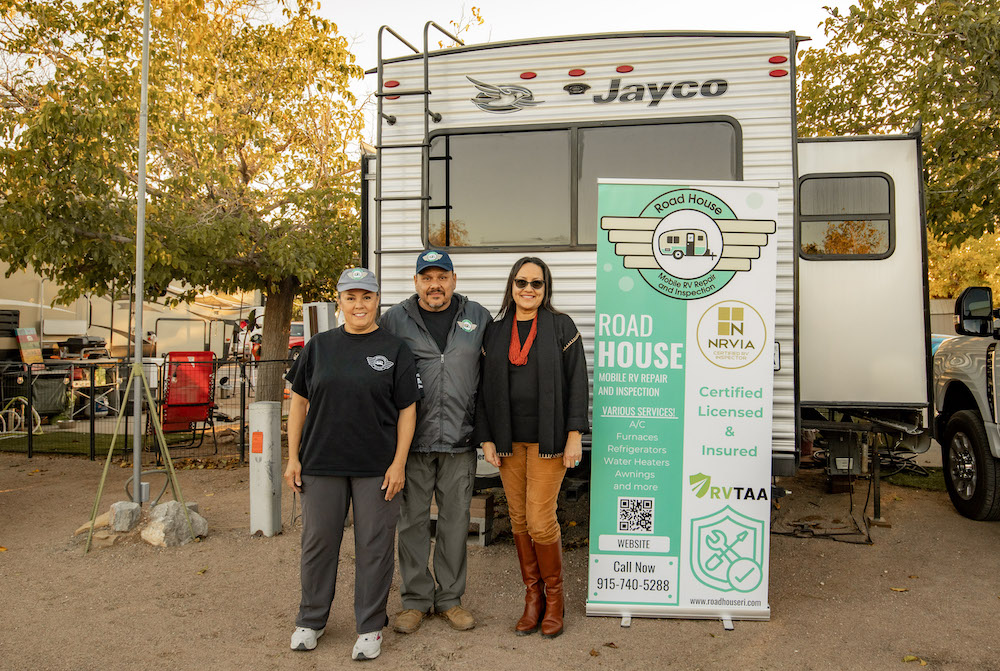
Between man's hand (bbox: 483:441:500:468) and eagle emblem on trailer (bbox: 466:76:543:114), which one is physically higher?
eagle emblem on trailer (bbox: 466:76:543:114)

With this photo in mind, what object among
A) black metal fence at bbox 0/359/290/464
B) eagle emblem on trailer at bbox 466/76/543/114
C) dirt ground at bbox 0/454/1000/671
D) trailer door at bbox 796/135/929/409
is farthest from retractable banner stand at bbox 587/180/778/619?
black metal fence at bbox 0/359/290/464

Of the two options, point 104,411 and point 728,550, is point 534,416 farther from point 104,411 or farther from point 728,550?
point 104,411

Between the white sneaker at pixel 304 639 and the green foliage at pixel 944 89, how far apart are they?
6.70 meters

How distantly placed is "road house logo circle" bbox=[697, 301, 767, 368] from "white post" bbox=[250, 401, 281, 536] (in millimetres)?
3321

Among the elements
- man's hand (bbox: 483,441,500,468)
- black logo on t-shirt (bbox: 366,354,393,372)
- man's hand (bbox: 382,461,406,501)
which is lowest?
man's hand (bbox: 382,461,406,501)

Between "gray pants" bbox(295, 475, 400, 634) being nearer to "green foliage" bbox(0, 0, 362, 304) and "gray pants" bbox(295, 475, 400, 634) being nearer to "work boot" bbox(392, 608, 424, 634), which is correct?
"work boot" bbox(392, 608, 424, 634)

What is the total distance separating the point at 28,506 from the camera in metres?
6.94

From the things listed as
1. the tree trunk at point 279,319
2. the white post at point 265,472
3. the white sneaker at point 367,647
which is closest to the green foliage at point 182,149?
the tree trunk at point 279,319

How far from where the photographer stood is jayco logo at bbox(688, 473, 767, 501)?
14.2 feet

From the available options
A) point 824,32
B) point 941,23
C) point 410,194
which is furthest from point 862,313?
point 824,32

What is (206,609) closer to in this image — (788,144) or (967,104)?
(788,144)

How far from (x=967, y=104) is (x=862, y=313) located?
10.3 ft

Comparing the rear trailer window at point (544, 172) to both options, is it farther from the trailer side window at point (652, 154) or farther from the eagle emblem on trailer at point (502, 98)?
the eagle emblem on trailer at point (502, 98)

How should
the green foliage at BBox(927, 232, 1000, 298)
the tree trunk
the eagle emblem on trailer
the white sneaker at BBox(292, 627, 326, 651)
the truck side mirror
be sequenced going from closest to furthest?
1. the white sneaker at BBox(292, 627, 326, 651)
2. the eagle emblem on trailer
3. the truck side mirror
4. the tree trunk
5. the green foliage at BBox(927, 232, 1000, 298)
